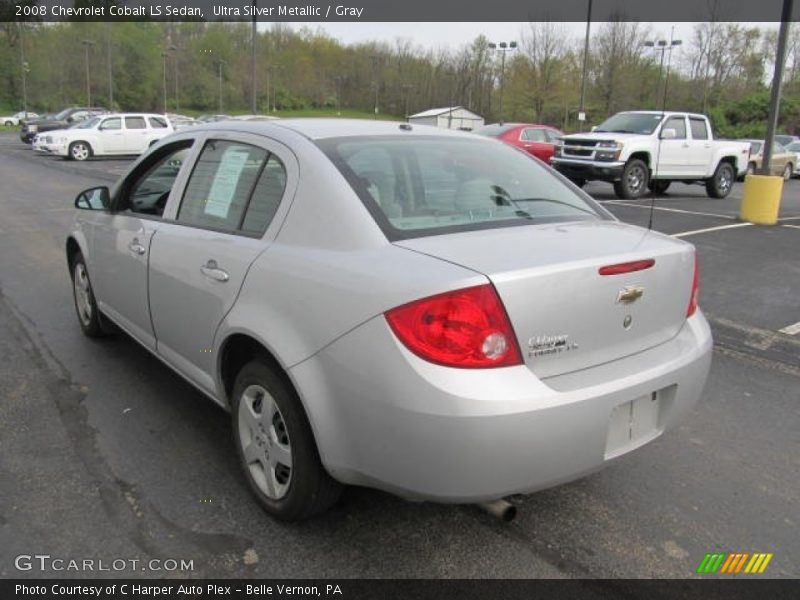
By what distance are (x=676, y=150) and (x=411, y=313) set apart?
48.1ft

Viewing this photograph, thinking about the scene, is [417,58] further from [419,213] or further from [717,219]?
[419,213]

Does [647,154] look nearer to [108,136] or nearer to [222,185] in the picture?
[222,185]

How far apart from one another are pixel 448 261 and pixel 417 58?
9402cm

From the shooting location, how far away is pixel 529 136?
18.2 m

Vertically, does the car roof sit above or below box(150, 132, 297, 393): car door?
above

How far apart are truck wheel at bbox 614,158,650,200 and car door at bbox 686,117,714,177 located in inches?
48.0

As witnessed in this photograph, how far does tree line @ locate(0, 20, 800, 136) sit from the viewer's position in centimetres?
4750

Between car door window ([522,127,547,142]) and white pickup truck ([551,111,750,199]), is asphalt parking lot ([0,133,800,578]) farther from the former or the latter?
car door window ([522,127,547,142])

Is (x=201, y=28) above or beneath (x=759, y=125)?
above

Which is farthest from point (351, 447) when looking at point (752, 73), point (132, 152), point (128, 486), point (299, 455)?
point (752, 73)

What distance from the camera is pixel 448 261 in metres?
2.35

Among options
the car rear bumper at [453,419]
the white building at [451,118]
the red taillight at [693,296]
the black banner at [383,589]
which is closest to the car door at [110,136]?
the black banner at [383,589]

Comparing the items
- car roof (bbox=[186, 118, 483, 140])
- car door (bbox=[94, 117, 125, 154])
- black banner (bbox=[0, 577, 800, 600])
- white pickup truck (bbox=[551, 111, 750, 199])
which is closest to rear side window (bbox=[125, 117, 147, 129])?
car door (bbox=[94, 117, 125, 154])

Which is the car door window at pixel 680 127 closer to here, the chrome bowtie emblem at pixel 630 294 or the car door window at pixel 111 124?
the chrome bowtie emblem at pixel 630 294
